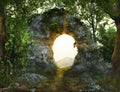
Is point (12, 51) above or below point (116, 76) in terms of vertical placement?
above

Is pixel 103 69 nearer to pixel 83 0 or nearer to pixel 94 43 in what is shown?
pixel 94 43

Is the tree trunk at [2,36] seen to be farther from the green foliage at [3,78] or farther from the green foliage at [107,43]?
the green foliage at [107,43]

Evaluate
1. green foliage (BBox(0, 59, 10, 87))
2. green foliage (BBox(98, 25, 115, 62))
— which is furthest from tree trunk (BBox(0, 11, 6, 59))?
green foliage (BBox(98, 25, 115, 62))

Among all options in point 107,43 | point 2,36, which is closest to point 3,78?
point 2,36

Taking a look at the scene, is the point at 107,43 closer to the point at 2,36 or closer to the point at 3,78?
the point at 2,36

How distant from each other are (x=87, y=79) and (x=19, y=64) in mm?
5835

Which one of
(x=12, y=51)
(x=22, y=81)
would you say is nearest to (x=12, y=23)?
(x=12, y=51)

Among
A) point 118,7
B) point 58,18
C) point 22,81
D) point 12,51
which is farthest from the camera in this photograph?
point 58,18

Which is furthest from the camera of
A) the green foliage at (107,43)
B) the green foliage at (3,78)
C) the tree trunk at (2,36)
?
the green foliage at (107,43)

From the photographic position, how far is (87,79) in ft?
91.1

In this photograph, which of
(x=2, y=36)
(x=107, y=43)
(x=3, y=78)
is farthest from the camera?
(x=107, y=43)

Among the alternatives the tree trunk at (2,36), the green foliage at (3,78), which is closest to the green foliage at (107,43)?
the tree trunk at (2,36)

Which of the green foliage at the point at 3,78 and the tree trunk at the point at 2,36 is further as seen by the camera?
the tree trunk at the point at 2,36

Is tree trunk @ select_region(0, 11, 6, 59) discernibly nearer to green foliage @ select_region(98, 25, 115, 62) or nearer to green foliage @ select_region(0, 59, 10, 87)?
green foliage @ select_region(0, 59, 10, 87)
